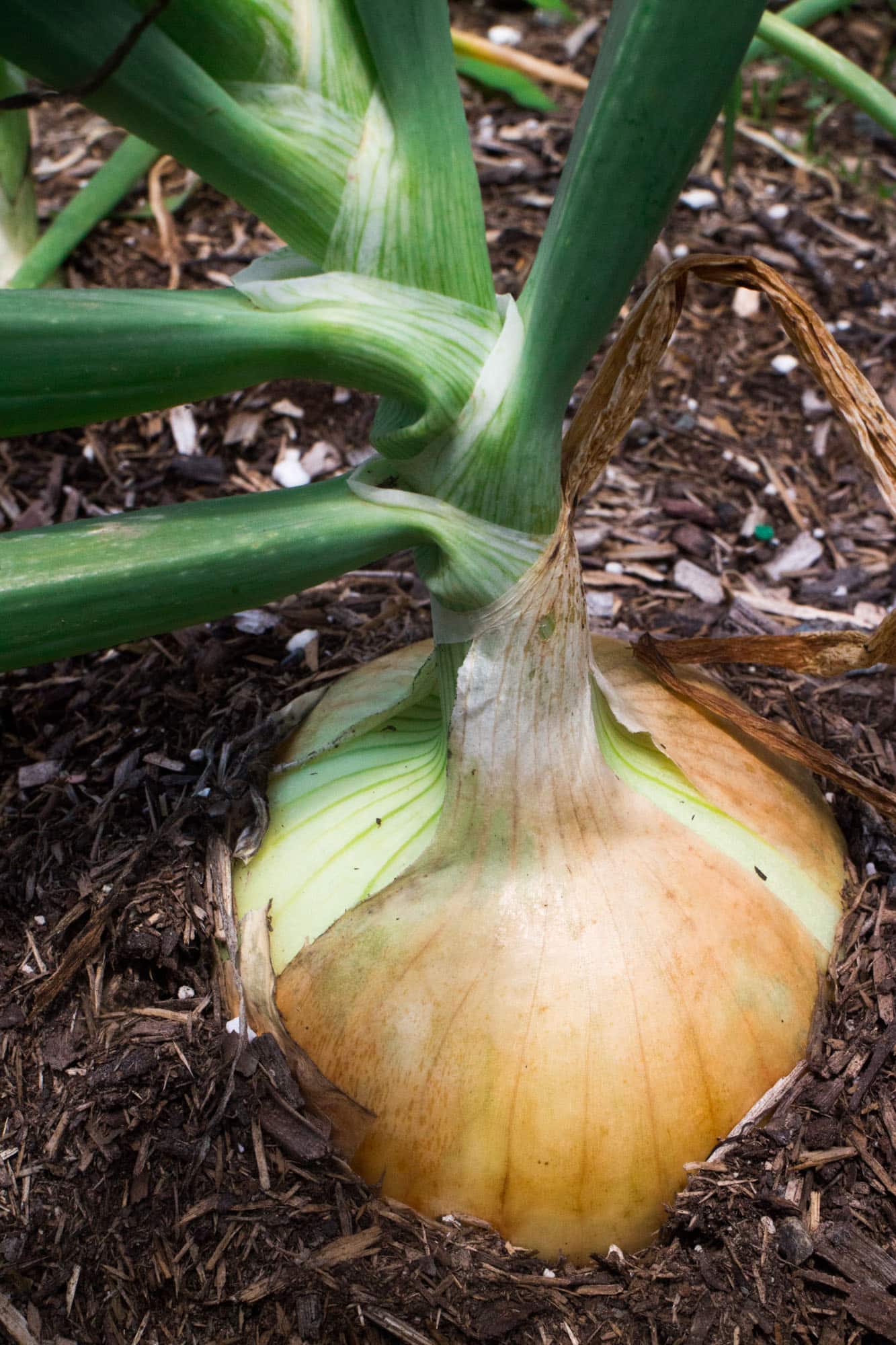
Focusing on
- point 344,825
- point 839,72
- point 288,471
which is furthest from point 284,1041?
point 839,72

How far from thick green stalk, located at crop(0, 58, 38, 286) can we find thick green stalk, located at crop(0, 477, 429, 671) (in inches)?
46.6

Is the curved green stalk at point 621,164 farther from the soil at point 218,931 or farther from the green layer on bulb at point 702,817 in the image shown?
the soil at point 218,931

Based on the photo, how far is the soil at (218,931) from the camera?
912 mm

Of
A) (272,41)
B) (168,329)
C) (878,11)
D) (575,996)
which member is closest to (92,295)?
(168,329)

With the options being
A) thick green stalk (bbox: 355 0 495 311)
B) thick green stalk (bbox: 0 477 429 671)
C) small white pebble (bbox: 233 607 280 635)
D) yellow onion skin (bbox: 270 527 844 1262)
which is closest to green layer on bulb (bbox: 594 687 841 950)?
yellow onion skin (bbox: 270 527 844 1262)

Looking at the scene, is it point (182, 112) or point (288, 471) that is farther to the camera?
point (288, 471)

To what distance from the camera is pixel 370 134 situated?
0.86m

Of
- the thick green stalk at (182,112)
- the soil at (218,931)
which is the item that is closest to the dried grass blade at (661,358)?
the thick green stalk at (182,112)

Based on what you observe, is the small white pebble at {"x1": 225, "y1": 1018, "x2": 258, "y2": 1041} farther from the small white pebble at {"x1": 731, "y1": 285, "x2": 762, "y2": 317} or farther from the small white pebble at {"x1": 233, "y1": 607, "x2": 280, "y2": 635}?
the small white pebble at {"x1": 731, "y1": 285, "x2": 762, "y2": 317}

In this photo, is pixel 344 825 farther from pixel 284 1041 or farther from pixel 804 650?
pixel 804 650

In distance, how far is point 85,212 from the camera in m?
1.79

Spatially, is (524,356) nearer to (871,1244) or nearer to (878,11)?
(871,1244)

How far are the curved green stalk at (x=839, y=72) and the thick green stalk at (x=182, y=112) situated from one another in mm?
602

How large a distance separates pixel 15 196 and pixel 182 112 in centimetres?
123
